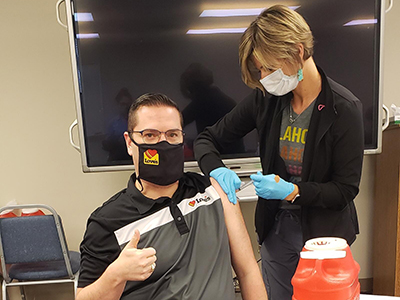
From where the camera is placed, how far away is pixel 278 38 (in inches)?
51.1

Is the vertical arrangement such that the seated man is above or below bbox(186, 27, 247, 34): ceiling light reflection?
below

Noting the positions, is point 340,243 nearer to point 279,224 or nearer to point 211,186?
point 211,186

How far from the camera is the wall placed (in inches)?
98.8

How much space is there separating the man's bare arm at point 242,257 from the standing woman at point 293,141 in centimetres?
6

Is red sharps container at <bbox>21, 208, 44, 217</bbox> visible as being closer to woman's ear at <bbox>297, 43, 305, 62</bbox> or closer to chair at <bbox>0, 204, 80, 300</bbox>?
chair at <bbox>0, 204, 80, 300</bbox>

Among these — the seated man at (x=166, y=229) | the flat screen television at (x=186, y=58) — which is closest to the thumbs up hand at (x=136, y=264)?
the seated man at (x=166, y=229)

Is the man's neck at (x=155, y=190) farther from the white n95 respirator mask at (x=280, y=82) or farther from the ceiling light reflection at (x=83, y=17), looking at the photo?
the ceiling light reflection at (x=83, y=17)

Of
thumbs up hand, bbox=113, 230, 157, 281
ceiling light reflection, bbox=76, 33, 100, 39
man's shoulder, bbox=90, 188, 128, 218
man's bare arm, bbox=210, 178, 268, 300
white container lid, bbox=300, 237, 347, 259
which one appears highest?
ceiling light reflection, bbox=76, 33, 100, 39

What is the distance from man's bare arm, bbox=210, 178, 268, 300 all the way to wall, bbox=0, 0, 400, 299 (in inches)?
56.5

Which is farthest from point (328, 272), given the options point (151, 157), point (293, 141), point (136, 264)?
point (293, 141)

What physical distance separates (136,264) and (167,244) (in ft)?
0.83

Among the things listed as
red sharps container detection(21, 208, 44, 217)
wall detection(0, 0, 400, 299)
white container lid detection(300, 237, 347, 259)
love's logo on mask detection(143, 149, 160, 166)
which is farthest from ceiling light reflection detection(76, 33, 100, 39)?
white container lid detection(300, 237, 347, 259)

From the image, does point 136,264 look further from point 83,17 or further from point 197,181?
point 83,17

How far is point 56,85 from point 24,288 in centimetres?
148
